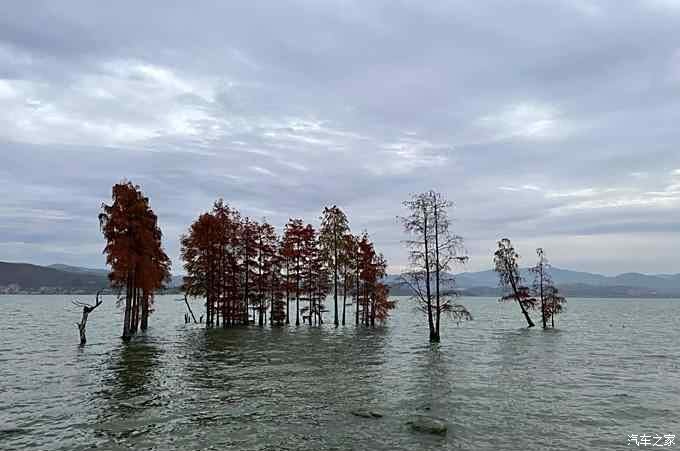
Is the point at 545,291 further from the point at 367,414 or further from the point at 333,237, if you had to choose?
the point at 367,414

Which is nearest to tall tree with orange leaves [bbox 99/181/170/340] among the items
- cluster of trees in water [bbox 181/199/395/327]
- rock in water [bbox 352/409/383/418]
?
cluster of trees in water [bbox 181/199/395/327]

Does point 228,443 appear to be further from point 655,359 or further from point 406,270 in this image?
point 655,359

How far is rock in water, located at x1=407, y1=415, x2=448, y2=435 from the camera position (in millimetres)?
17469

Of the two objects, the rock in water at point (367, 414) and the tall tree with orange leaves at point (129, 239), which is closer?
the rock in water at point (367, 414)

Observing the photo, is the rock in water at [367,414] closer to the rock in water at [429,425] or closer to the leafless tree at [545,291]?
the rock in water at [429,425]

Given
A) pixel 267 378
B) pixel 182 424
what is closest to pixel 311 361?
pixel 267 378

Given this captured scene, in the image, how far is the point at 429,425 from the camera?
17.7 m

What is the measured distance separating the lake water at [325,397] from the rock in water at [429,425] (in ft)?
1.17

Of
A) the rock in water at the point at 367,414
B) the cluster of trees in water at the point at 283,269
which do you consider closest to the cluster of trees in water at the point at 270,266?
the cluster of trees in water at the point at 283,269

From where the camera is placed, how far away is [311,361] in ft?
116

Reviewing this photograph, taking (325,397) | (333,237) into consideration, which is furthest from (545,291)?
(325,397)

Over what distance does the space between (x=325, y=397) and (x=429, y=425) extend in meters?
7.00

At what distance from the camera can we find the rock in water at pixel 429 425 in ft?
57.3

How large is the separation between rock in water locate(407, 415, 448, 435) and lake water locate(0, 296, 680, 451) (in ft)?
1.17
